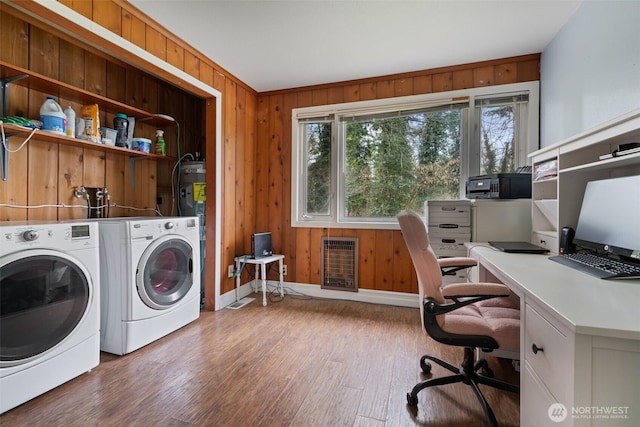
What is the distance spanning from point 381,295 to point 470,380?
57.4 inches

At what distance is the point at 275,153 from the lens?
3.22 m

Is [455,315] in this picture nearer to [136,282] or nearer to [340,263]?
[340,263]

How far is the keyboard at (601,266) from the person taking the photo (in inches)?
40.9

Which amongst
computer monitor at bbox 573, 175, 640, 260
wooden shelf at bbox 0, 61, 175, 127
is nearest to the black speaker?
computer monitor at bbox 573, 175, 640, 260

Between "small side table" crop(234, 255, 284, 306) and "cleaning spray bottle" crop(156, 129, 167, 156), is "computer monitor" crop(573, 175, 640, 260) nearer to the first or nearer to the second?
"small side table" crop(234, 255, 284, 306)

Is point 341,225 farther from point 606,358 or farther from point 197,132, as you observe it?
point 606,358

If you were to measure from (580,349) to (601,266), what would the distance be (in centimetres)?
74

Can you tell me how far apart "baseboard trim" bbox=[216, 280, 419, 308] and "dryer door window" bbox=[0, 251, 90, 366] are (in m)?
1.29

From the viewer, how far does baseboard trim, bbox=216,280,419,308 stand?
2764 millimetres

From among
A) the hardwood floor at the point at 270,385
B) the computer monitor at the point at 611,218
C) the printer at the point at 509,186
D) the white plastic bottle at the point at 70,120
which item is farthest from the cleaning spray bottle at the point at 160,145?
the computer monitor at the point at 611,218

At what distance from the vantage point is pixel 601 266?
3.81 feet

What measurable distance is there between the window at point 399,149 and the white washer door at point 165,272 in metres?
1.25

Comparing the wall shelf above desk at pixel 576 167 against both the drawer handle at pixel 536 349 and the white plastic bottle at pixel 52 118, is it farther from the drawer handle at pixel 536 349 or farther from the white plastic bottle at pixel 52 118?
the white plastic bottle at pixel 52 118

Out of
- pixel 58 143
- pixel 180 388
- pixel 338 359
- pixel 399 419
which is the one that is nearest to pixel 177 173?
pixel 58 143
